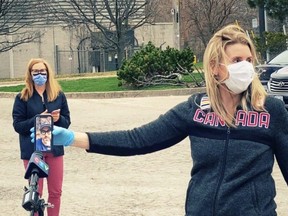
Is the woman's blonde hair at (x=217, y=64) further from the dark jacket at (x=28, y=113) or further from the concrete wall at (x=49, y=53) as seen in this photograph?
the concrete wall at (x=49, y=53)

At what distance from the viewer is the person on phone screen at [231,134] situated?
322 centimetres

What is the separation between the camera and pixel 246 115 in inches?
130

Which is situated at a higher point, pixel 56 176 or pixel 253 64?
pixel 253 64

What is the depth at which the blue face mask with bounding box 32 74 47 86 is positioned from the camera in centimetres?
695

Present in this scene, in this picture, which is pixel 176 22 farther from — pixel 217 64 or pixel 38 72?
pixel 217 64

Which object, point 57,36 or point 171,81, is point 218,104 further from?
point 57,36

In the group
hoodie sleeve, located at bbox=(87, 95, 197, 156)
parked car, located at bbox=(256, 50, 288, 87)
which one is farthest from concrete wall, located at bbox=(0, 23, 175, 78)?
hoodie sleeve, located at bbox=(87, 95, 197, 156)

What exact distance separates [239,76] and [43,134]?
0.97 meters

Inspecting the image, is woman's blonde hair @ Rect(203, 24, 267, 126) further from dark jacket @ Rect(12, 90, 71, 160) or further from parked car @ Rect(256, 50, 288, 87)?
parked car @ Rect(256, 50, 288, 87)

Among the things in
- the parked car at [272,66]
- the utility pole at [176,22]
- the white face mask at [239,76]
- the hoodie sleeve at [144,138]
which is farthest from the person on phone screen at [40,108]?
the utility pole at [176,22]

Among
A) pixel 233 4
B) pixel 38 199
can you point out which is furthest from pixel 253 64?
pixel 233 4

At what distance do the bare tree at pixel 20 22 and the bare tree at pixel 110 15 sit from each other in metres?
1.37

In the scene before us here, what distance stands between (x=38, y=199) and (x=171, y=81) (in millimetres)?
23467

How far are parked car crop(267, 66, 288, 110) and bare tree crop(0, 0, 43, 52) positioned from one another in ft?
94.7
